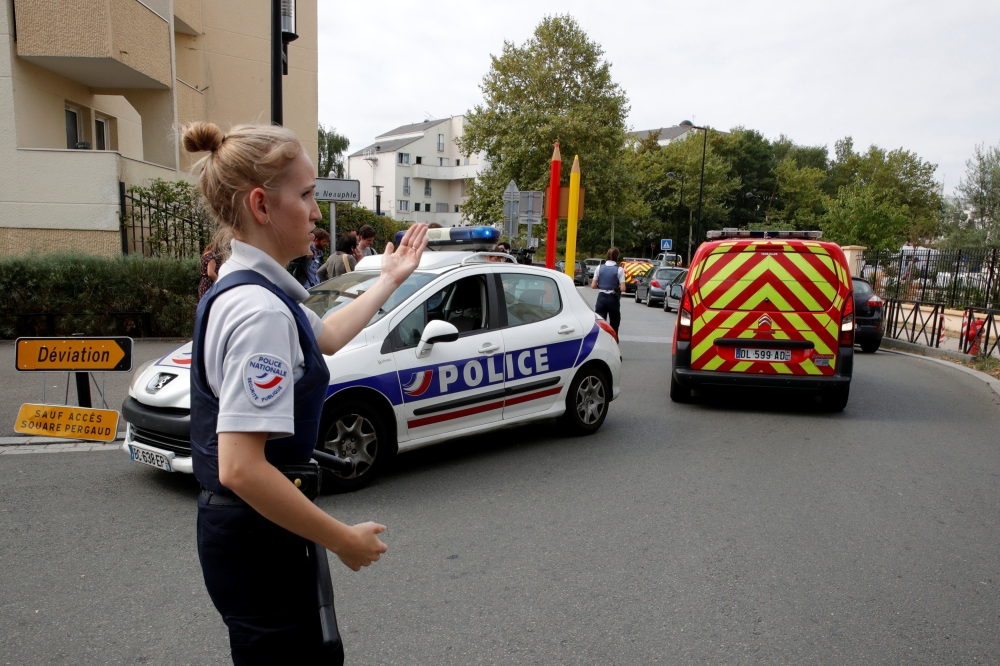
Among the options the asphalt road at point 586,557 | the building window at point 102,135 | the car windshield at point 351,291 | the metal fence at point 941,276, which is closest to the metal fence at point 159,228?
the building window at point 102,135

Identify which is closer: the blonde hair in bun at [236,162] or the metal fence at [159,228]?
the blonde hair in bun at [236,162]

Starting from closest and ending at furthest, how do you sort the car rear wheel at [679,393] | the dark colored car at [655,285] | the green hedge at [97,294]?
the car rear wheel at [679,393], the green hedge at [97,294], the dark colored car at [655,285]

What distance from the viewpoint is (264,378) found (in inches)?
55.9

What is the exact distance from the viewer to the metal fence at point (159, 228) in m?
12.9

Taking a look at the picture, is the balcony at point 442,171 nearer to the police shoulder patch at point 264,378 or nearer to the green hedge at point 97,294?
the green hedge at point 97,294

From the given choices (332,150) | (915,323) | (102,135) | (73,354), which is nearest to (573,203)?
(915,323)

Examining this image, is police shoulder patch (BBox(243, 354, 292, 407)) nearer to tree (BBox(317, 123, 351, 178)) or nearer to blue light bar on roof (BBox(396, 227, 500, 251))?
blue light bar on roof (BBox(396, 227, 500, 251))

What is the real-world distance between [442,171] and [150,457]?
74.3 meters

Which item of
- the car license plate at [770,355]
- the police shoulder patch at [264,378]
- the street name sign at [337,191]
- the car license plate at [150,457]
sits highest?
the street name sign at [337,191]

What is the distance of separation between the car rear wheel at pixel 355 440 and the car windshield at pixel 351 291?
733 mm

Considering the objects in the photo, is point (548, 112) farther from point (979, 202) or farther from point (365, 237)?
→ point (365, 237)

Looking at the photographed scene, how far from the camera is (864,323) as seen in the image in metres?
14.7

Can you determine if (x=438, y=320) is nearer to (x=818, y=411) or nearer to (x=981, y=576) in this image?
(x=981, y=576)

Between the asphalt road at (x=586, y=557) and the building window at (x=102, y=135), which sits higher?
the building window at (x=102, y=135)
